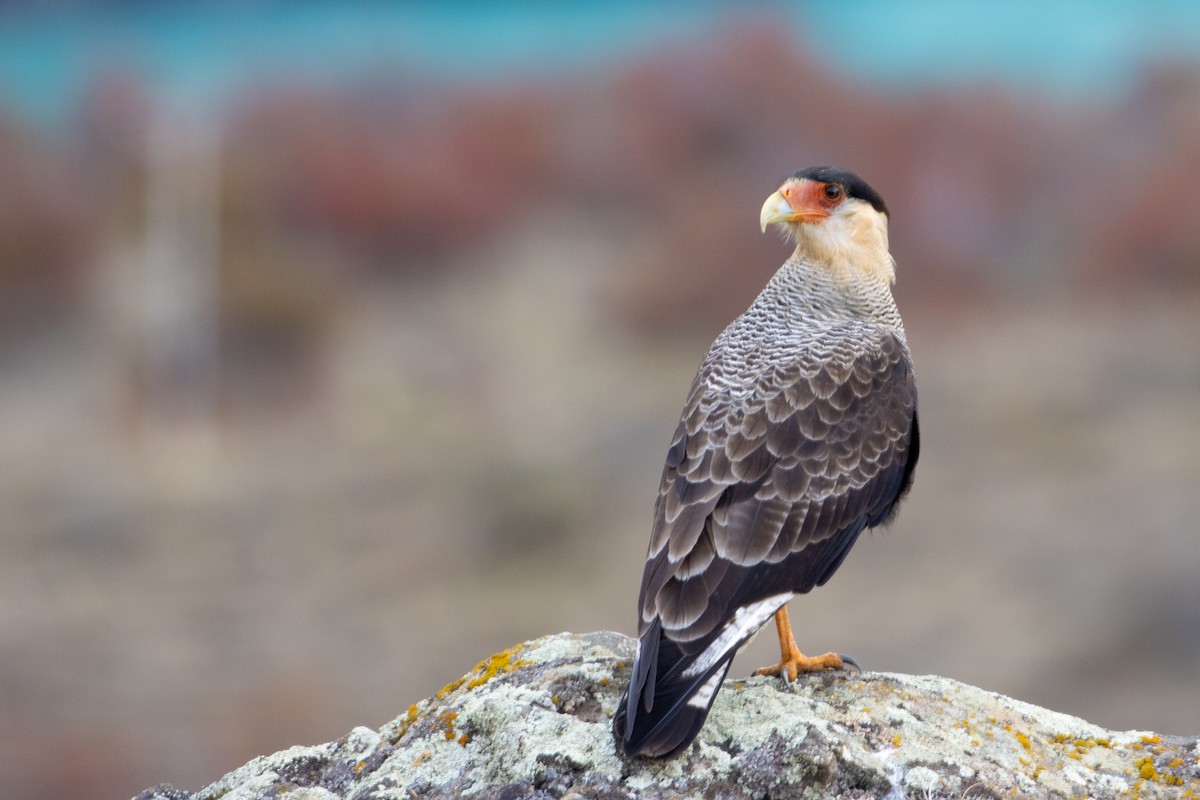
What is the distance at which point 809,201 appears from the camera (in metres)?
6.39

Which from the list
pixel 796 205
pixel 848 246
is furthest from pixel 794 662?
pixel 796 205

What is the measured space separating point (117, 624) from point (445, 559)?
4133 millimetres

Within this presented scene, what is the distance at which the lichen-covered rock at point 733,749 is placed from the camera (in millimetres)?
4469

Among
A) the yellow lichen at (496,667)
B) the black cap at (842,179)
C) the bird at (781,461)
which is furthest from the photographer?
the black cap at (842,179)

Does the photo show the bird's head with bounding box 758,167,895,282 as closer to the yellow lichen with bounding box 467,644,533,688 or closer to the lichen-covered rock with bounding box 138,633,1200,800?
the lichen-covered rock with bounding box 138,633,1200,800

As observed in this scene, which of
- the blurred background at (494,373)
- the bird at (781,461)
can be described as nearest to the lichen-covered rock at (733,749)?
the bird at (781,461)

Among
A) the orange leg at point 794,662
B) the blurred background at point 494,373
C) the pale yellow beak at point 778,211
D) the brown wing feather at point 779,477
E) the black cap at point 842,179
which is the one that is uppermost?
the blurred background at point 494,373

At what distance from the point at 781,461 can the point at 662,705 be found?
1346 mm

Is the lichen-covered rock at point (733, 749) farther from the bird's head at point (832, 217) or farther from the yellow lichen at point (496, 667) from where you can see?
the bird's head at point (832, 217)

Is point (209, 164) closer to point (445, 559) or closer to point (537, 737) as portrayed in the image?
point (445, 559)

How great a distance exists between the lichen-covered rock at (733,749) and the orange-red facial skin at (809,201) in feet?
Result: 6.78

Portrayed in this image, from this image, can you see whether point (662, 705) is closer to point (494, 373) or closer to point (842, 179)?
point (842, 179)

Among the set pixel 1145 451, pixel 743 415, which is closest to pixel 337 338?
pixel 1145 451

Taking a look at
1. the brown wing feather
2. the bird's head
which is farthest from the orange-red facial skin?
the brown wing feather
